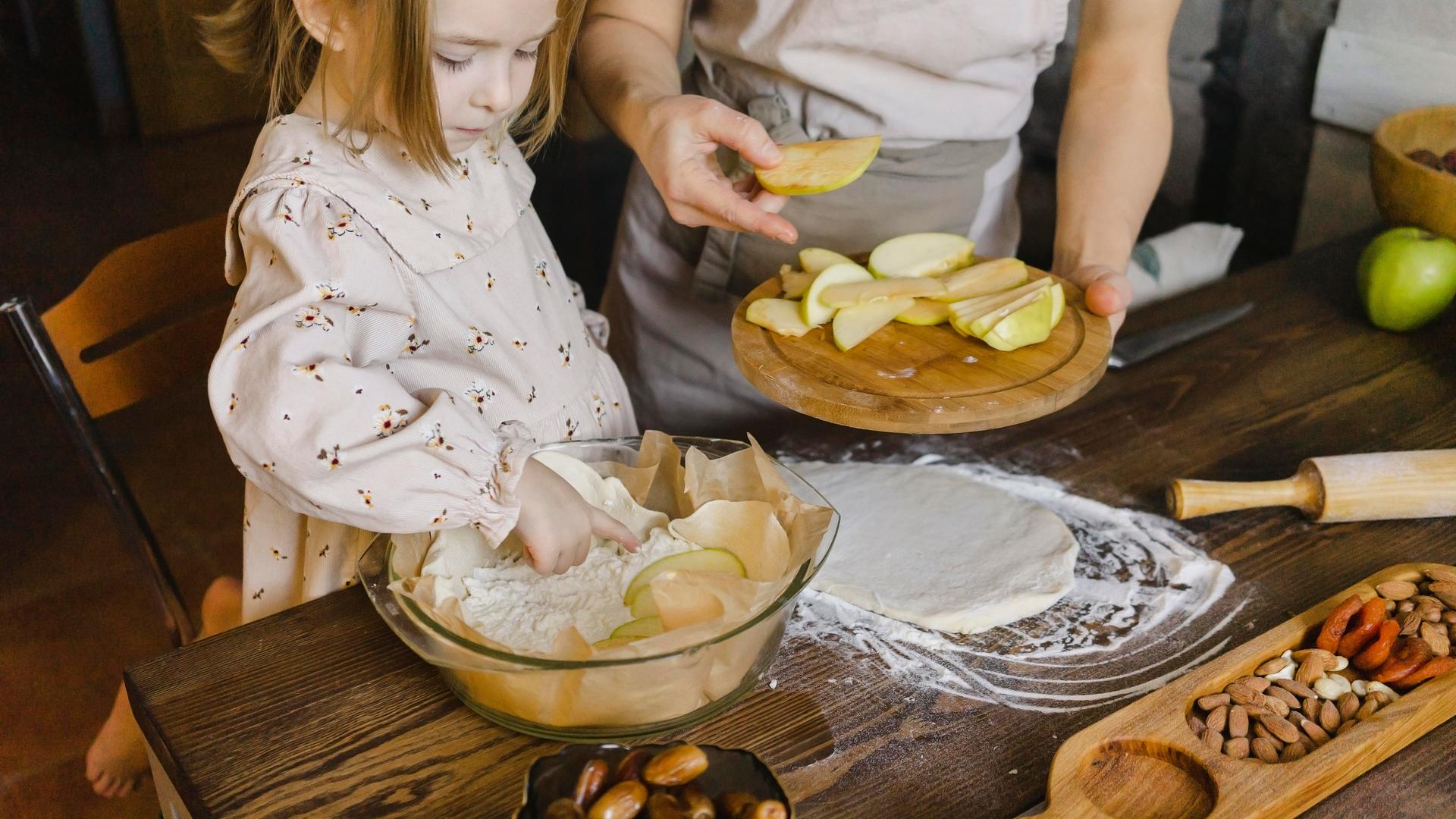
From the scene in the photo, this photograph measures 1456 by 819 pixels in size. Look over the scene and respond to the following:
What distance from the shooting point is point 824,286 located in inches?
47.5

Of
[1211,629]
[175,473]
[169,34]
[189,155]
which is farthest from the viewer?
[175,473]

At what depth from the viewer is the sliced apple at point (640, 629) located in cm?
87

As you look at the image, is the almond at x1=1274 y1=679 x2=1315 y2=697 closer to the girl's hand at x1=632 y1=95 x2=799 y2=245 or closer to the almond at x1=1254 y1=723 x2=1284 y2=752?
the almond at x1=1254 y1=723 x2=1284 y2=752

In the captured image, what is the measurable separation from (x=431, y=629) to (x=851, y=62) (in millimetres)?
868

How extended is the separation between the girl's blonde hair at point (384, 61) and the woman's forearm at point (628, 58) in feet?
0.33

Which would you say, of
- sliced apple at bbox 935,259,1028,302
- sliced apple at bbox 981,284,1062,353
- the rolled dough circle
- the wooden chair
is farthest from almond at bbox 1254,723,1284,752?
the wooden chair

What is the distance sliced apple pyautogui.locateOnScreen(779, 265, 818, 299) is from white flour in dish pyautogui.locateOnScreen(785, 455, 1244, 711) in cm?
30

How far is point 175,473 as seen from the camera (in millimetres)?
2662

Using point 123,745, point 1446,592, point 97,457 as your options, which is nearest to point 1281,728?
point 1446,592

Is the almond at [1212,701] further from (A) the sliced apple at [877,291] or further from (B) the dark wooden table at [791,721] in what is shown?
(A) the sliced apple at [877,291]

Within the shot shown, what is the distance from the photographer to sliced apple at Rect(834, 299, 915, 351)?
1.15 metres

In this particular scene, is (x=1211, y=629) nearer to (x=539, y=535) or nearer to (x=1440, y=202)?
(x=539, y=535)

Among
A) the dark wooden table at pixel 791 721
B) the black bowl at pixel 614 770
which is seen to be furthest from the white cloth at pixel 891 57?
the black bowl at pixel 614 770

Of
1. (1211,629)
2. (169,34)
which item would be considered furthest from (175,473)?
(1211,629)
